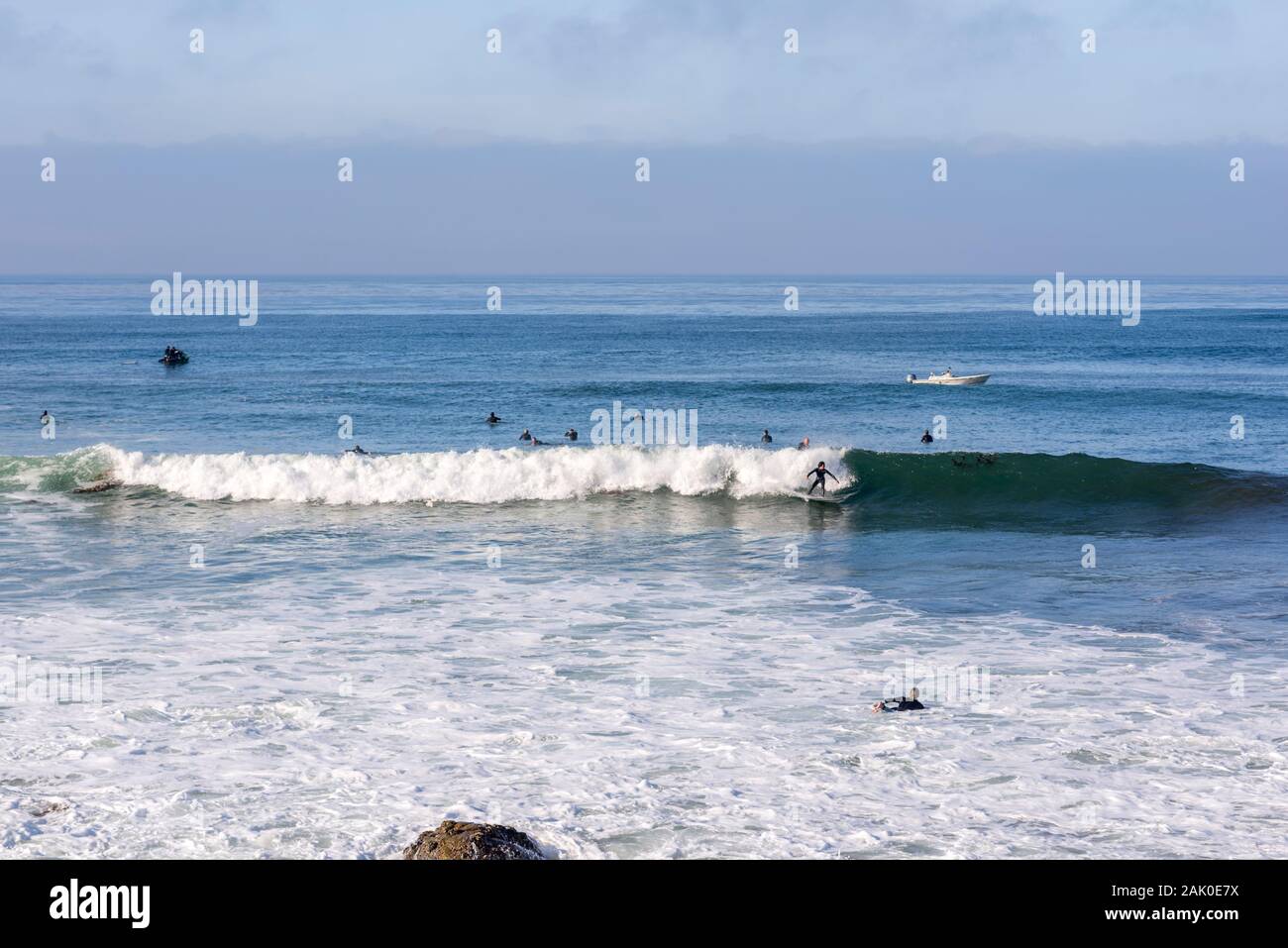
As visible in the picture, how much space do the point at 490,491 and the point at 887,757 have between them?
2080 cm

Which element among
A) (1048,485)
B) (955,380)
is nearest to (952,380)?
(955,380)

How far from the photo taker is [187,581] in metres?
22.4

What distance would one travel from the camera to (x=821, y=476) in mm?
32312

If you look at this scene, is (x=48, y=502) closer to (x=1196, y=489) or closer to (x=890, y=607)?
(x=890, y=607)

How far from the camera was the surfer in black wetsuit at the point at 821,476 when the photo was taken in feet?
106

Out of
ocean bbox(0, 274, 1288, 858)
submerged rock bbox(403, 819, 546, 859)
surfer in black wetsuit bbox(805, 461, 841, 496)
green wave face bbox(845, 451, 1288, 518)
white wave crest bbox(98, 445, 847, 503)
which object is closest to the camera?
submerged rock bbox(403, 819, 546, 859)

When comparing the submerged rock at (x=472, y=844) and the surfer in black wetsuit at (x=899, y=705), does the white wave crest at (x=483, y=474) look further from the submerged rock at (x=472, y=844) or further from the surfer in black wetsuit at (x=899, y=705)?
the submerged rock at (x=472, y=844)

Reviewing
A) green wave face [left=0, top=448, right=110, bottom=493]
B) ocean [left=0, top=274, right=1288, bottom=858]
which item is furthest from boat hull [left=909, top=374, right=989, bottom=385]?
green wave face [left=0, top=448, right=110, bottom=493]

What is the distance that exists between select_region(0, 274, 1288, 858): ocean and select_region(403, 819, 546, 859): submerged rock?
30.4 inches

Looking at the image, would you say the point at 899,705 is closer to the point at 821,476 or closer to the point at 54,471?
the point at 821,476

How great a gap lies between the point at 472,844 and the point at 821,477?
23190 millimetres

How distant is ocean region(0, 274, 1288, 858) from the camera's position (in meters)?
12.1

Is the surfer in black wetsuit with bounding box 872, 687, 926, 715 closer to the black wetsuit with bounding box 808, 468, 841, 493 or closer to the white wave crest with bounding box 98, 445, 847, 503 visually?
the black wetsuit with bounding box 808, 468, 841, 493
